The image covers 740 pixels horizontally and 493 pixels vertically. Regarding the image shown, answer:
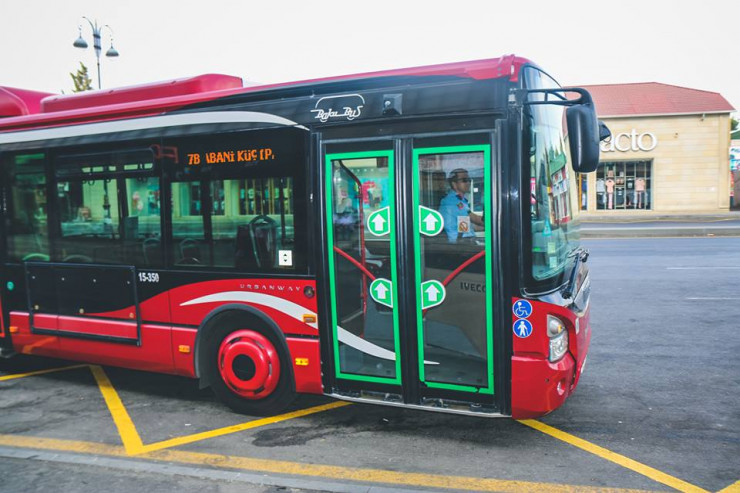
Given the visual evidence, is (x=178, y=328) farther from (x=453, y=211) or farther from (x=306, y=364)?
(x=453, y=211)

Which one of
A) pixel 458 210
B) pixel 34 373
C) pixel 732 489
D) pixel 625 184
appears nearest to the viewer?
pixel 732 489

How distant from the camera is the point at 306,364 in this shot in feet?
18.0

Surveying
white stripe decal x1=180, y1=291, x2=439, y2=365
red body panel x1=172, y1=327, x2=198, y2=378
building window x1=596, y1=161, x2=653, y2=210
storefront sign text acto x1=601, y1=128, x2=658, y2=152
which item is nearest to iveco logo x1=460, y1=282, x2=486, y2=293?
white stripe decal x1=180, y1=291, x2=439, y2=365

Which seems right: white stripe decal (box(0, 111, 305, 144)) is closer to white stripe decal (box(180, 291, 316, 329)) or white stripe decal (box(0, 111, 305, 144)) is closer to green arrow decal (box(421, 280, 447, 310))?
white stripe decal (box(180, 291, 316, 329))

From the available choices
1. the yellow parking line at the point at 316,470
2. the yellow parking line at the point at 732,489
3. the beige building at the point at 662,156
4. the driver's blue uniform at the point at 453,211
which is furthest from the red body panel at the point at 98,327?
the beige building at the point at 662,156

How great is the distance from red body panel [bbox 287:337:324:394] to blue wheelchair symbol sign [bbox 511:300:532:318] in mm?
1717

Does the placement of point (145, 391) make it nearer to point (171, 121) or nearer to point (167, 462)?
point (167, 462)

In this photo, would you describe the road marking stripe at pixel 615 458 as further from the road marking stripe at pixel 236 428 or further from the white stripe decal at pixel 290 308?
the road marking stripe at pixel 236 428

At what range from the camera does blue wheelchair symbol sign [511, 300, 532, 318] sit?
15.3 feet

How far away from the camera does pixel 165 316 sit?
20.0ft

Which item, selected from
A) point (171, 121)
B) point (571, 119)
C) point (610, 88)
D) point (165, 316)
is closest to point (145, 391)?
point (165, 316)

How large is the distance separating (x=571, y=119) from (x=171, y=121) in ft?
11.8

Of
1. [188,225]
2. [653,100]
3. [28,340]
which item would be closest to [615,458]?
[188,225]

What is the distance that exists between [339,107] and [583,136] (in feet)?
6.35
